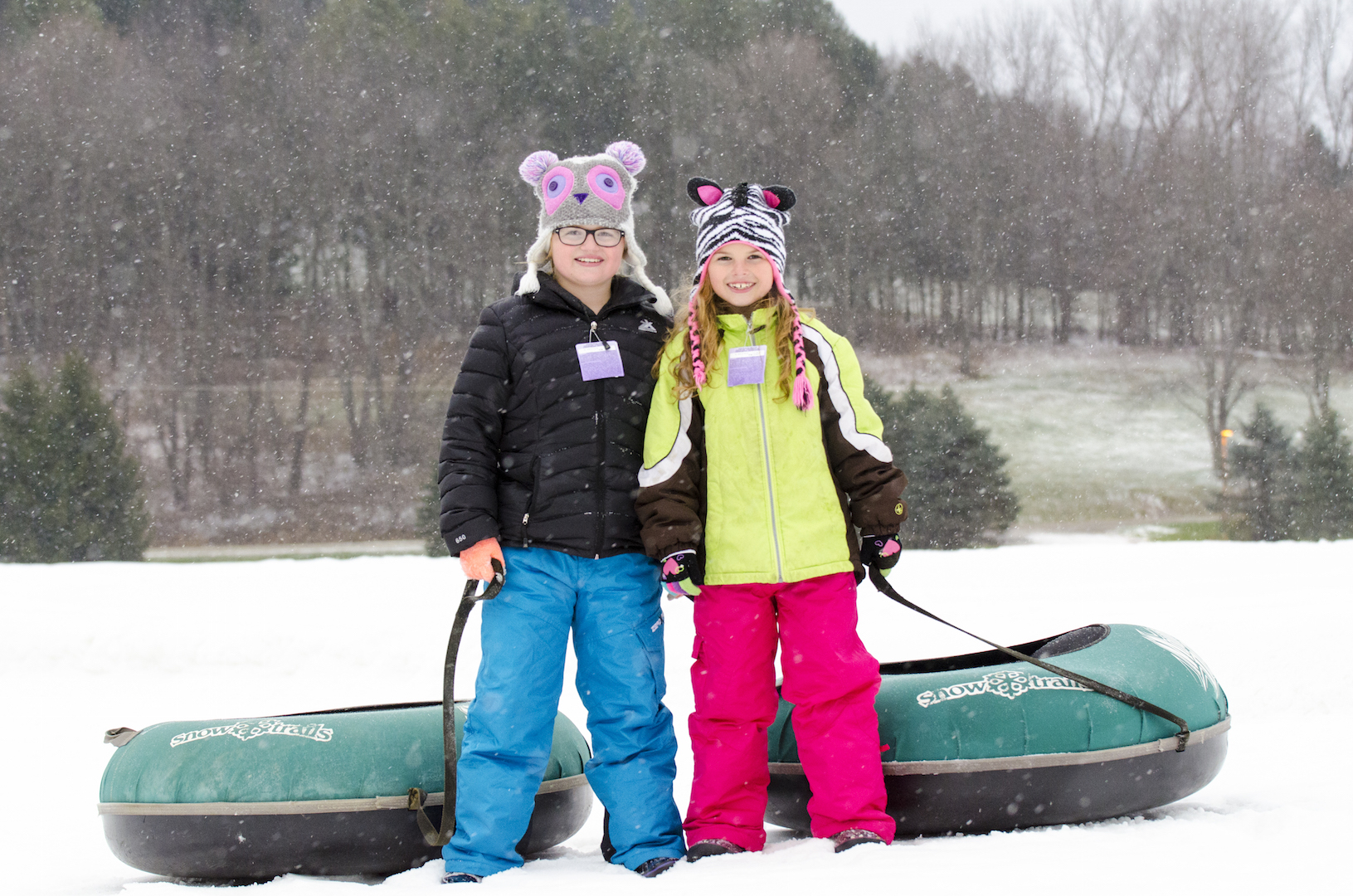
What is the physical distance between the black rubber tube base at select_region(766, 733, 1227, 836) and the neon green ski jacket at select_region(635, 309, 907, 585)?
0.60m

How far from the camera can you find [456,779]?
2.74m

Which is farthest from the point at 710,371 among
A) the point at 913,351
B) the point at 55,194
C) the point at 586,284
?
the point at 55,194

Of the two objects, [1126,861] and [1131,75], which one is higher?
[1131,75]

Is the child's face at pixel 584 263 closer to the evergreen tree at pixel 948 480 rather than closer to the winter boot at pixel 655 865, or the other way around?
the winter boot at pixel 655 865

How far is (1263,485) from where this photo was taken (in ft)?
53.3

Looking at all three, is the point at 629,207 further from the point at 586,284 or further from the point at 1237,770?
the point at 1237,770

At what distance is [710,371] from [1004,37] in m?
22.8

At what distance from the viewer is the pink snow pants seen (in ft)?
8.93

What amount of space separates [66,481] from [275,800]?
13.5 meters

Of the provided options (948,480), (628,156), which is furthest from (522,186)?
(628,156)

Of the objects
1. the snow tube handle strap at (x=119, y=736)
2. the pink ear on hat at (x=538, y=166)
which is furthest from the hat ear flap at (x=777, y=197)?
the snow tube handle strap at (x=119, y=736)

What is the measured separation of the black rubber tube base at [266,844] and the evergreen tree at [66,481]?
12581mm

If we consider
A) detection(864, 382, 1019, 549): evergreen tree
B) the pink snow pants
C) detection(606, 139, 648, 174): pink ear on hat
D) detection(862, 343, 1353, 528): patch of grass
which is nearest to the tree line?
detection(862, 343, 1353, 528): patch of grass

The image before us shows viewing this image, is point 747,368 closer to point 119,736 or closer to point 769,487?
point 769,487
